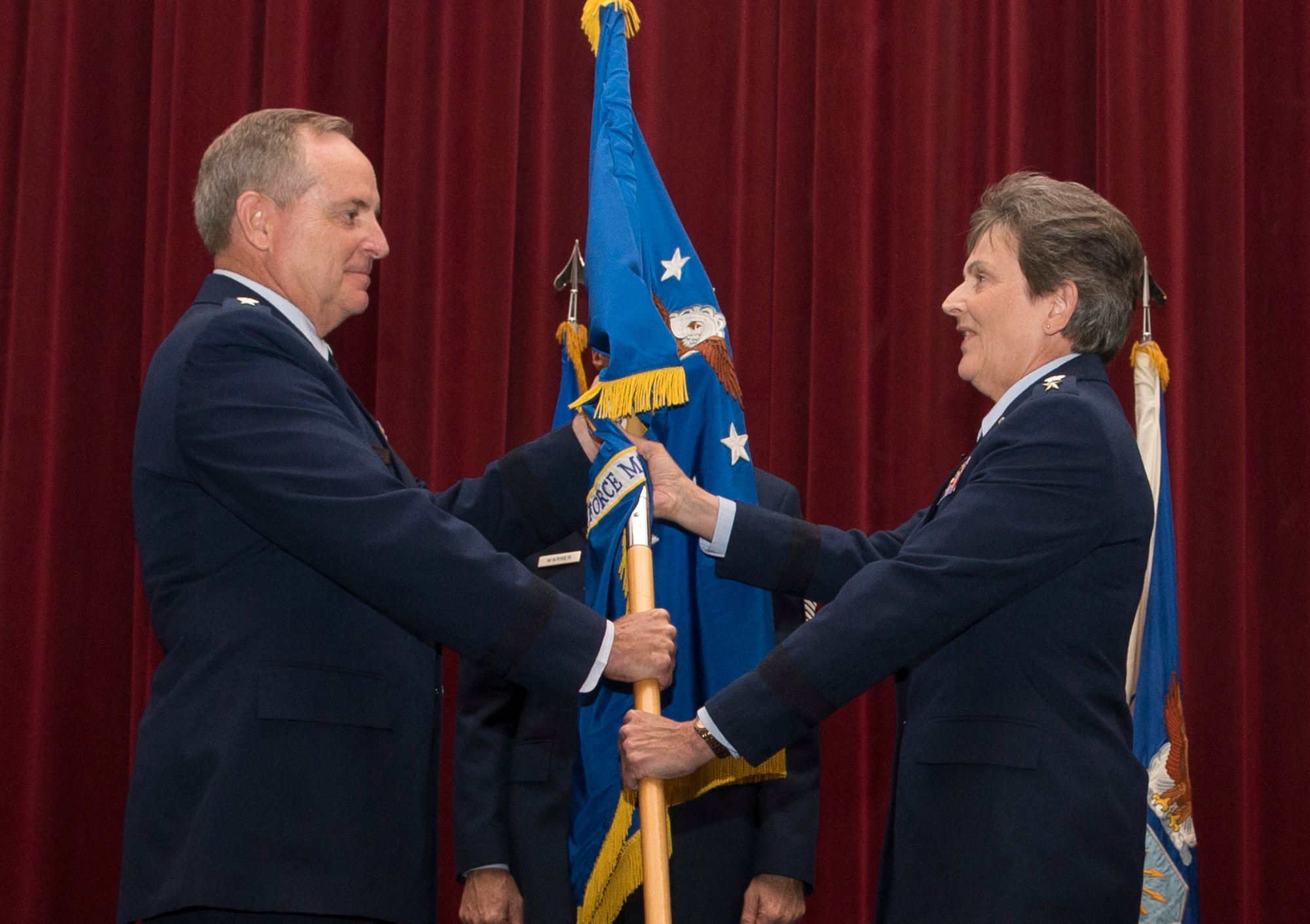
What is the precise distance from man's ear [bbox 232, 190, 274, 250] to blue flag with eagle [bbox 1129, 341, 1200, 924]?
196 centimetres

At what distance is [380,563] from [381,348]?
2.03m

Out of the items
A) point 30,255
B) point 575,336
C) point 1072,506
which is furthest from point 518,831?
point 30,255

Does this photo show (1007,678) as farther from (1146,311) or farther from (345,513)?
(1146,311)

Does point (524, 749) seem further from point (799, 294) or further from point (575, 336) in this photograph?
point (799, 294)

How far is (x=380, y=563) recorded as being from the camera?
1.98 m

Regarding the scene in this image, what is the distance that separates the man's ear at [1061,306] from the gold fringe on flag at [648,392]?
67 cm

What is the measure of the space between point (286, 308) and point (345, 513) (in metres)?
0.46

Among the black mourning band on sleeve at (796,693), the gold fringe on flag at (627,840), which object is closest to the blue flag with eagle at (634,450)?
the gold fringe on flag at (627,840)

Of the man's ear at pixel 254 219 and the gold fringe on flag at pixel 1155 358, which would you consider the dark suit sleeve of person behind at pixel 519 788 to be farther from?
the gold fringe on flag at pixel 1155 358

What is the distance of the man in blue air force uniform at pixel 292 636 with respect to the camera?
1862 mm

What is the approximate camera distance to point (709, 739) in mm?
2170

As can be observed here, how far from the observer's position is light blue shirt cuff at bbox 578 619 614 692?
6.84 feet

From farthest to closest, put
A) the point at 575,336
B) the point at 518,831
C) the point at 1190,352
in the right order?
1. the point at 1190,352
2. the point at 575,336
3. the point at 518,831

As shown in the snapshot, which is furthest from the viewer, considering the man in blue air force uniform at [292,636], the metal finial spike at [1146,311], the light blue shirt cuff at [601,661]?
the metal finial spike at [1146,311]
